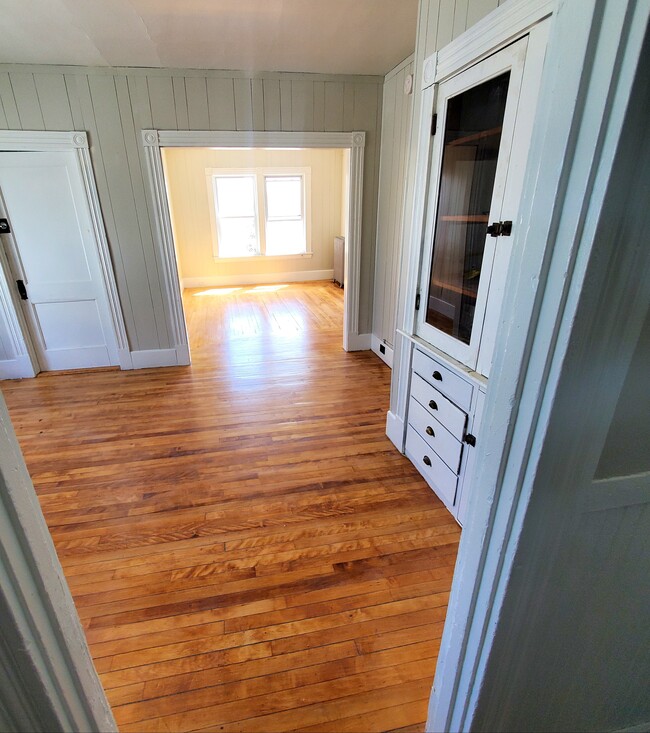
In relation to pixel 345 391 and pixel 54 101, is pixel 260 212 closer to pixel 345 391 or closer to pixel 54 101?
pixel 54 101

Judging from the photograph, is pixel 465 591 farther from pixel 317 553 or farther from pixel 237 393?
pixel 237 393

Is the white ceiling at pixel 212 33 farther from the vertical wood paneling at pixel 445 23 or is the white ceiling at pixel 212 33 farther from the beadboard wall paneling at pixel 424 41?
the vertical wood paneling at pixel 445 23

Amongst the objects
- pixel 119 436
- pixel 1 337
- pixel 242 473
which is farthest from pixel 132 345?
pixel 242 473

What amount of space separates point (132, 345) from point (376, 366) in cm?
250

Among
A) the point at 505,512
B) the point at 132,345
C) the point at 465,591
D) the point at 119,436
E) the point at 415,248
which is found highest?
the point at 415,248

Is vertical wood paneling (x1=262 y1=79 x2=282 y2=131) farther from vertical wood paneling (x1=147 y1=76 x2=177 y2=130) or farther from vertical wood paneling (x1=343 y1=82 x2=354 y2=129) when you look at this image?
vertical wood paneling (x1=147 y1=76 x2=177 y2=130)

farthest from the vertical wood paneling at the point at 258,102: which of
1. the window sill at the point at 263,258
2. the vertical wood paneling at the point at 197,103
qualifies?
the window sill at the point at 263,258

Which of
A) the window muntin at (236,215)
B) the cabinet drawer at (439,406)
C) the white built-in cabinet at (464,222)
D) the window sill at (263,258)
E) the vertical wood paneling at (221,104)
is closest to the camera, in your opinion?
the white built-in cabinet at (464,222)

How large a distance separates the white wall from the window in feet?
0.44

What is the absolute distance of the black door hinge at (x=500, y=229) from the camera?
1518mm

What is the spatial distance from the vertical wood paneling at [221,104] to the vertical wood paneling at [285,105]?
42 centimetres

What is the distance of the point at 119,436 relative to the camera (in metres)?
2.89

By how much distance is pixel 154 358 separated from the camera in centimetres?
405

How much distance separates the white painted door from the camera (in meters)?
3.39
